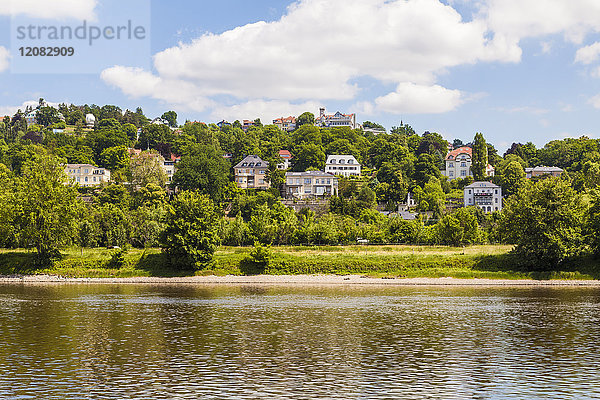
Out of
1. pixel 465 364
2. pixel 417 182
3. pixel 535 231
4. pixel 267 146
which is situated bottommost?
pixel 465 364

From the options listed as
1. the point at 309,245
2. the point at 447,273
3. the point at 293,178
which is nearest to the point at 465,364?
the point at 447,273

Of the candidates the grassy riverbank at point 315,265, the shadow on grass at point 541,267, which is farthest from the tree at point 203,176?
the shadow on grass at point 541,267

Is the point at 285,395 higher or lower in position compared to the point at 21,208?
lower

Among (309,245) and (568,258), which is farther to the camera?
(309,245)

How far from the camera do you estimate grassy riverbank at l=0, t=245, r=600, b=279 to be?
72.3 metres

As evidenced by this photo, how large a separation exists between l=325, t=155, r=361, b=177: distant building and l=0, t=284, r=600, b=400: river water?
358 feet

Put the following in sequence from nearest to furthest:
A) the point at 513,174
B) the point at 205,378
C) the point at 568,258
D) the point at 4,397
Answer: the point at 4,397, the point at 205,378, the point at 568,258, the point at 513,174

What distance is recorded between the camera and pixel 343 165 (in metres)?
168

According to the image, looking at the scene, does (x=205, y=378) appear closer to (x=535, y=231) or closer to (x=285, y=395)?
(x=285, y=395)

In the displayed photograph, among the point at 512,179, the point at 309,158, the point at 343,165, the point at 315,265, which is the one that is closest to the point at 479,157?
the point at 512,179

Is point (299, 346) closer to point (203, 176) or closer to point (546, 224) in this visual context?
point (546, 224)

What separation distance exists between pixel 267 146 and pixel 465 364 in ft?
513

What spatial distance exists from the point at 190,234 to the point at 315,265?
1621cm

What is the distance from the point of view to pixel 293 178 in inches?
5763
